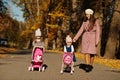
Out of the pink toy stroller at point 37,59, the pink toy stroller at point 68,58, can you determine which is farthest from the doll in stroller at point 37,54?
the pink toy stroller at point 68,58

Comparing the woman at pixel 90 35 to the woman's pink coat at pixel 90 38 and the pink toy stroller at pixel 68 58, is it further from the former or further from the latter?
the pink toy stroller at pixel 68 58

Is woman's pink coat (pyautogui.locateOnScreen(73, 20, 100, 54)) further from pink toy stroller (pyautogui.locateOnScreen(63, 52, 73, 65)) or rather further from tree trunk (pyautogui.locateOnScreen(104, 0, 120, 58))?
tree trunk (pyautogui.locateOnScreen(104, 0, 120, 58))

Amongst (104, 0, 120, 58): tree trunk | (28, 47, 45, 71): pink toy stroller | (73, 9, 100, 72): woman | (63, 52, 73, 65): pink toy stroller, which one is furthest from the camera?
(104, 0, 120, 58): tree trunk

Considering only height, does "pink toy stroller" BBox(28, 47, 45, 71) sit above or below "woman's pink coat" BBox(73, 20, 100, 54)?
below

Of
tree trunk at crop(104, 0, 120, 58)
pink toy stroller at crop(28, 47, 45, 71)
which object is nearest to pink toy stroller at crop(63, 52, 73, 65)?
pink toy stroller at crop(28, 47, 45, 71)

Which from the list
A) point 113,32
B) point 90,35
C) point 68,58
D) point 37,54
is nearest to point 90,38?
point 90,35

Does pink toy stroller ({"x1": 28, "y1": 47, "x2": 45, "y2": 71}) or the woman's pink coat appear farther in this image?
the woman's pink coat

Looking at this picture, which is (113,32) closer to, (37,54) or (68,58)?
(37,54)

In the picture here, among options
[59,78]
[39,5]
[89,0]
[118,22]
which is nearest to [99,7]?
[89,0]

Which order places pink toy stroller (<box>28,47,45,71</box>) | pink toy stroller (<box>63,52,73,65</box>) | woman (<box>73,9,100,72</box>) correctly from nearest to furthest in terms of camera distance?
pink toy stroller (<box>63,52,73,65</box>)
pink toy stroller (<box>28,47,45,71</box>)
woman (<box>73,9,100,72</box>)

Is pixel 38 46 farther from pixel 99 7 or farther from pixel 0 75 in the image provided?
pixel 99 7

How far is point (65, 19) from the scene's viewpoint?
176ft

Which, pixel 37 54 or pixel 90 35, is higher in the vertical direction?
pixel 90 35

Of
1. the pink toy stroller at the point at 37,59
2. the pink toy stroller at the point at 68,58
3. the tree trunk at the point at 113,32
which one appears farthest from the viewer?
the tree trunk at the point at 113,32
